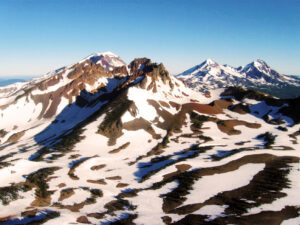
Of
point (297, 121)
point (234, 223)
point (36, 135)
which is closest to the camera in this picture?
point (234, 223)

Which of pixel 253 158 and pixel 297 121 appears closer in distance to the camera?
pixel 253 158

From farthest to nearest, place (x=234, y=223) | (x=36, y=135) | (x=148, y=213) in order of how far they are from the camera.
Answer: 1. (x=36, y=135)
2. (x=148, y=213)
3. (x=234, y=223)

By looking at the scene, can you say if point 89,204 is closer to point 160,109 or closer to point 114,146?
point 114,146

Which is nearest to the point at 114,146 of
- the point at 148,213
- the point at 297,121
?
the point at 148,213

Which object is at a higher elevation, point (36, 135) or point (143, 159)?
point (36, 135)

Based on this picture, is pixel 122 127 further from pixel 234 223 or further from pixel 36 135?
pixel 234 223

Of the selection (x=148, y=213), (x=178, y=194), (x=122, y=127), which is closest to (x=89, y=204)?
(x=148, y=213)
